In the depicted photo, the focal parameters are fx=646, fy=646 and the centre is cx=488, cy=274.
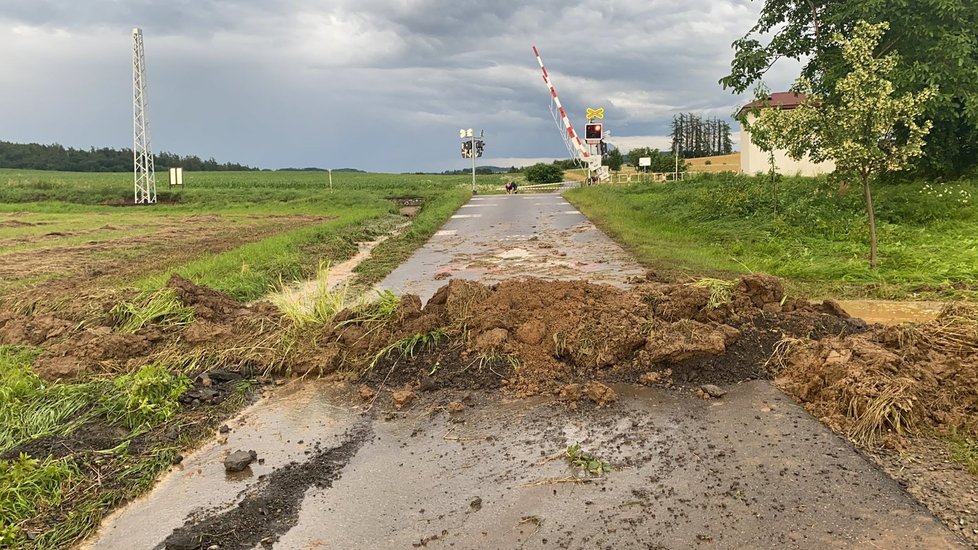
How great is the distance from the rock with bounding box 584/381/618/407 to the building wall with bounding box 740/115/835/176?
32.0 m

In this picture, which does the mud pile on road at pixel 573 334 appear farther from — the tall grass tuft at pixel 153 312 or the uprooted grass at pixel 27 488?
the uprooted grass at pixel 27 488

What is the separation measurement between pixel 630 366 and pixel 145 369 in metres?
4.39

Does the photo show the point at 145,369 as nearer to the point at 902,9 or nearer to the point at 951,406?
the point at 951,406

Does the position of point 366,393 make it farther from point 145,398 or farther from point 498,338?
point 145,398

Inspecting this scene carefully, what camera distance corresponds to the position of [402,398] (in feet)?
18.5

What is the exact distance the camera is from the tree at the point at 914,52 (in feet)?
47.9

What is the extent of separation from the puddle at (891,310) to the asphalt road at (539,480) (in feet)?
10.0

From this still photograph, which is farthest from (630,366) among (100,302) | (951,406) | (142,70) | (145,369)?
(142,70)

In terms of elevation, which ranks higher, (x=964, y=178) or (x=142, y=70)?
(x=142, y=70)

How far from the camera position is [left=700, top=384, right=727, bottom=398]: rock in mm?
5480

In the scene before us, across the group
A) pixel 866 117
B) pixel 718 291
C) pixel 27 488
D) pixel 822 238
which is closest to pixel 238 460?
pixel 27 488

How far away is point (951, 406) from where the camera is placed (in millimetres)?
4695

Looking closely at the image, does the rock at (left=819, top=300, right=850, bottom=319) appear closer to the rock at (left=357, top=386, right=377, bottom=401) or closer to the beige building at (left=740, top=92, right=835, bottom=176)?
the rock at (left=357, top=386, right=377, bottom=401)

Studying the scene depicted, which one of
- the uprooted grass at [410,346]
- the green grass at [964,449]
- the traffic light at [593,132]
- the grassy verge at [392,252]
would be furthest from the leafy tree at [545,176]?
the green grass at [964,449]
